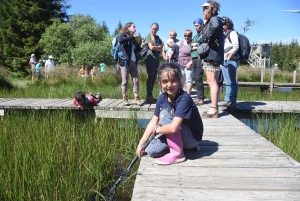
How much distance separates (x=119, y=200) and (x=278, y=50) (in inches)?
2599

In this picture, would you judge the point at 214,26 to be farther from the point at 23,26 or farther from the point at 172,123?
the point at 23,26

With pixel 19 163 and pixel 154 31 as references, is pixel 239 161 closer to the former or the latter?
pixel 19 163

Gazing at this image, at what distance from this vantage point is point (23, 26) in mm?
26781

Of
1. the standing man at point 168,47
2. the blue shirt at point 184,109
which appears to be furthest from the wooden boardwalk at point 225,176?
the standing man at point 168,47

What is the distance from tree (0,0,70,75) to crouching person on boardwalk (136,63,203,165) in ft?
88.2

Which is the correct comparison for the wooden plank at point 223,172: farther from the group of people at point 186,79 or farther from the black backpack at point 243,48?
the black backpack at point 243,48

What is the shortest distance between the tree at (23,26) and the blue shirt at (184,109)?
88.1ft

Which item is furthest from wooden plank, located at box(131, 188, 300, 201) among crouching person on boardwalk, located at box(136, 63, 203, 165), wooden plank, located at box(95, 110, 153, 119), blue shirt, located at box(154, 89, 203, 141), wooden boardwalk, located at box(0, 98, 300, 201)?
wooden plank, located at box(95, 110, 153, 119)

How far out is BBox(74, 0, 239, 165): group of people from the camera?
2258 millimetres

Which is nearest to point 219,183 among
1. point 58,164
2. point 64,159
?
point 58,164

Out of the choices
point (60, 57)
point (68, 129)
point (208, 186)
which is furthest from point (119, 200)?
point (60, 57)

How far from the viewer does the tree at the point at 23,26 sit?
26.6m

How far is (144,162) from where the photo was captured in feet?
7.55

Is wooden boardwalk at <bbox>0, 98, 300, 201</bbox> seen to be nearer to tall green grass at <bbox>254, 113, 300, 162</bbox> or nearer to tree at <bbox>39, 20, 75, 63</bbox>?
tall green grass at <bbox>254, 113, 300, 162</bbox>
